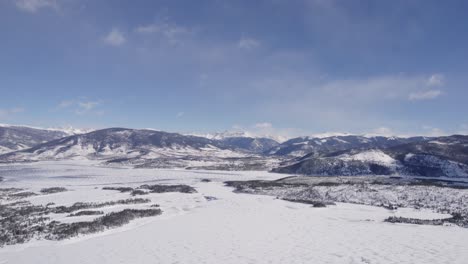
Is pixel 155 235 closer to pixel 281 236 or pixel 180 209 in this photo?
pixel 281 236

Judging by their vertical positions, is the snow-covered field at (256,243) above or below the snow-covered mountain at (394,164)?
below

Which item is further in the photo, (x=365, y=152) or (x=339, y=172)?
(x=365, y=152)

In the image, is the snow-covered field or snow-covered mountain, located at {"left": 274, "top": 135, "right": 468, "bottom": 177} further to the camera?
snow-covered mountain, located at {"left": 274, "top": 135, "right": 468, "bottom": 177}

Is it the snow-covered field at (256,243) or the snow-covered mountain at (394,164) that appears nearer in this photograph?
the snow-covered field at (256,243)

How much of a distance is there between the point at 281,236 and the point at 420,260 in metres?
9.12

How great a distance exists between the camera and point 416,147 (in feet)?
498

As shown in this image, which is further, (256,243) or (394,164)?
(394,164)

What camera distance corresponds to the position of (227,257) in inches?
701

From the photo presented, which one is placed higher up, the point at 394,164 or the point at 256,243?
the point at 394,164

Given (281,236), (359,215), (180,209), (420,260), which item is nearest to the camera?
(420,260)

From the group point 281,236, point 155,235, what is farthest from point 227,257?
point 155,235

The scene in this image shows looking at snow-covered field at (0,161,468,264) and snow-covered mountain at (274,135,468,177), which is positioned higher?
snow-covered mountain at (274,135,468,177)

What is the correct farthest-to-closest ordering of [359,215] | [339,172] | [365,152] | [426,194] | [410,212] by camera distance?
[365,152]
[339,172]
[426,194]
[410,212]
[359,215]

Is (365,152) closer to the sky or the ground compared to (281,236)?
closer to the sky
